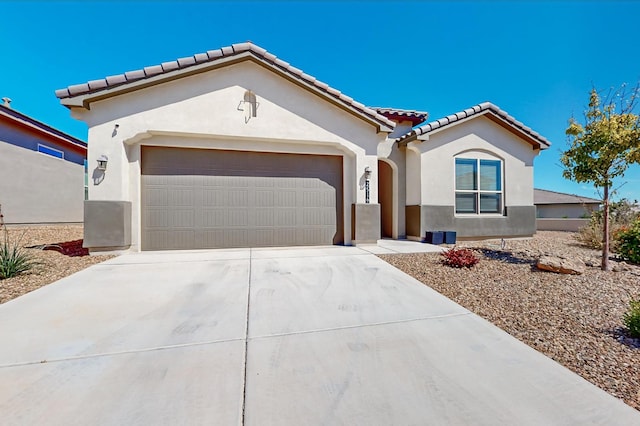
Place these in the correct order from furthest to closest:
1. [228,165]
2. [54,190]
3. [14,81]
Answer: [14,81] → [54,190] → [228,165]

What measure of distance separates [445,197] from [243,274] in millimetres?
8134

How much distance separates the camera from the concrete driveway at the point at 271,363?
6.24 ft

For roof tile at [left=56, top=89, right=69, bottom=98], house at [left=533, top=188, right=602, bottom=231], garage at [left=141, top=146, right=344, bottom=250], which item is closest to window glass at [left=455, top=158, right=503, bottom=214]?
garage at [left=141, top=146, right=344, bottom=250]

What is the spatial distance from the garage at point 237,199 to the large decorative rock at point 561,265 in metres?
5.19

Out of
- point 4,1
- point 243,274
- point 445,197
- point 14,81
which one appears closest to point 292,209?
point 243,274

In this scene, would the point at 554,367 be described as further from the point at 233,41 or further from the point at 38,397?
the point at 233,41

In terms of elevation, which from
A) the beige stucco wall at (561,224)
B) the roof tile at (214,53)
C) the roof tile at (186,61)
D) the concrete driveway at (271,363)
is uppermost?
the roof tile at (214,53)

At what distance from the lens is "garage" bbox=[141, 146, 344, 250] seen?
745 cm

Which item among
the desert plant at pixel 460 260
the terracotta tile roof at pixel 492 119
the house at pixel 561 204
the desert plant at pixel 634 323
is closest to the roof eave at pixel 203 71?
the terracotta tile roof at pixel 492 119

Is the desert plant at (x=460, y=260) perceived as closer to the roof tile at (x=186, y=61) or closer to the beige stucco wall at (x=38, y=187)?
the roof tile at (x=186, y=61)

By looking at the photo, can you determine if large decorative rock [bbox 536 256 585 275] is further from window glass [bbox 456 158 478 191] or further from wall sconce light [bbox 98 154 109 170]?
wall sconce light [bbox 98 154 109 170]

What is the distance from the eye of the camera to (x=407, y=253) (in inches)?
290

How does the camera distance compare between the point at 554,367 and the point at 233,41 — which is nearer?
the point at 554,367

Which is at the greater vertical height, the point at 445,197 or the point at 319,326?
the point at 445,197
